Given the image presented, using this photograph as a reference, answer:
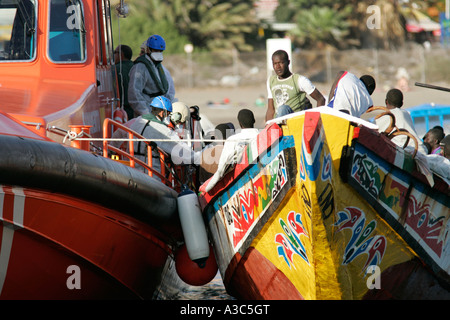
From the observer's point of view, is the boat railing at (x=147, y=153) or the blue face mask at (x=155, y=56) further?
the blue face mask at (x=155, y=56)

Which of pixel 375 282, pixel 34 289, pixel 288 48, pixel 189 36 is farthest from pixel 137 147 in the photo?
pixel 189 36

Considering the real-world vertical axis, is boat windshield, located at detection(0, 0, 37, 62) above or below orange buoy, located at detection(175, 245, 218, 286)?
above

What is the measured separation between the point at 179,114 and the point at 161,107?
36 centimetres

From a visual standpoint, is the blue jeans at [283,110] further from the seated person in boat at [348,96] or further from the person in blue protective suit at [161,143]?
the person in blue protective suit at [161,143]

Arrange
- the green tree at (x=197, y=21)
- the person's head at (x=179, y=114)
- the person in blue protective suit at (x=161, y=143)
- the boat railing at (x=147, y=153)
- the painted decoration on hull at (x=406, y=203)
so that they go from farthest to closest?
the green tree at (x=197, y=21), the person's head at (x=179, y=114), the person in blue protective suit at (x=161, y=143), the boat railing at (x=147, y=153), the painted decoration on hull at (x=406, y=203)

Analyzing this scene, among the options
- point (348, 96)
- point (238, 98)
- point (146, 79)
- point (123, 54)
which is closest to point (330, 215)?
point (348, 96)

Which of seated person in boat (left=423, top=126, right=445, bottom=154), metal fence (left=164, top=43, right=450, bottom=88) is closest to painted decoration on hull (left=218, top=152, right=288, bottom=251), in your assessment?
seated person in boat (left=423, top=126, right=445, bottom=154)

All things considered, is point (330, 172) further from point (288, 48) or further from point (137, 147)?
point (288, 48)

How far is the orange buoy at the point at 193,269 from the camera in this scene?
7402mm

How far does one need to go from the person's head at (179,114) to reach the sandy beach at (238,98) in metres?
13.8

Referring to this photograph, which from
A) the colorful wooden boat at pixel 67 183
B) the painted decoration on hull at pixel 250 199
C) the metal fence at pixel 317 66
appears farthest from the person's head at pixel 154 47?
the metal fence at pixel 317 66

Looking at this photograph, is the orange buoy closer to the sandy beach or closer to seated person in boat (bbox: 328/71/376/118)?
seated person in boat (bbox: 328/71/376/118)

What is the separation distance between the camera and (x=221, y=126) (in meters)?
9.51

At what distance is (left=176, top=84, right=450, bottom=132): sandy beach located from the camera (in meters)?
25.0
